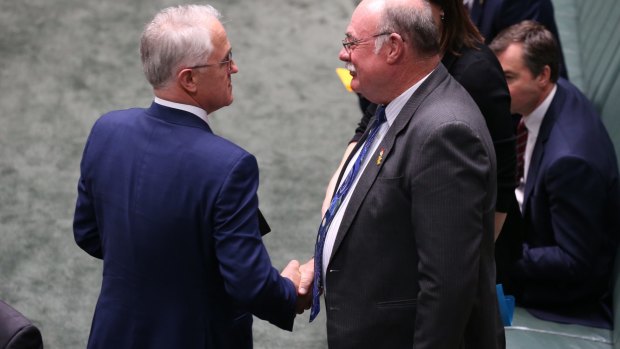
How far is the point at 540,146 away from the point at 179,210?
5.77 ft

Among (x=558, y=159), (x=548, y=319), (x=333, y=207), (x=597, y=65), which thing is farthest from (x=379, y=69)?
(x=597, y=65)

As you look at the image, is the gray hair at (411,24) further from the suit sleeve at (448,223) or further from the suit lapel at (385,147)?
the suit sleeve at (448,223)

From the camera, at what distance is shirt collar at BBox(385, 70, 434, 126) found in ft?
7.52

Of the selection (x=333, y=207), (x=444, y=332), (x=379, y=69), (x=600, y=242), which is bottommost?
(x=600, y=242)

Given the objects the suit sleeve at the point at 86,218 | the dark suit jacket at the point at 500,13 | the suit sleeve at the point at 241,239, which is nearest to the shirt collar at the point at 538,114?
the dark suit jacket at the point at 500,13

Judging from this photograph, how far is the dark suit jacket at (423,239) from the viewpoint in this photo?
83.8 inches

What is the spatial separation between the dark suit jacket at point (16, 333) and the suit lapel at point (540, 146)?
6.52 feet

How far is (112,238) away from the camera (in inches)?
97.1

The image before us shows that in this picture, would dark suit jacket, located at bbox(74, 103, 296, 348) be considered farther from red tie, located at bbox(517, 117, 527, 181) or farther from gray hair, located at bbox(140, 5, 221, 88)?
red tie, located at bbox(517, 117, 527, 181)

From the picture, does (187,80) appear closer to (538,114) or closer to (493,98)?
(493,98)

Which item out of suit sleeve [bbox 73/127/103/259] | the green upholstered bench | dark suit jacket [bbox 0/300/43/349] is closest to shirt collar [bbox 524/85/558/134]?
the green upholstered bench

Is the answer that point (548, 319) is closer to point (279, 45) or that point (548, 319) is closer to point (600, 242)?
point (600, 242)

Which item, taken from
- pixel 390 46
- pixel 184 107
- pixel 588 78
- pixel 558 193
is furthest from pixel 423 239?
pixel 588 78

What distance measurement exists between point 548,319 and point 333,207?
1.47 metres
